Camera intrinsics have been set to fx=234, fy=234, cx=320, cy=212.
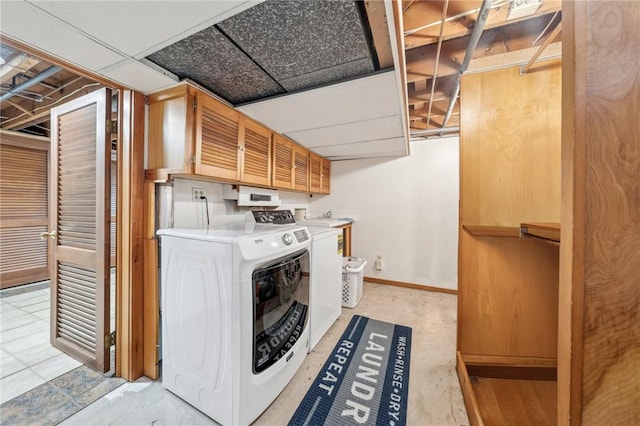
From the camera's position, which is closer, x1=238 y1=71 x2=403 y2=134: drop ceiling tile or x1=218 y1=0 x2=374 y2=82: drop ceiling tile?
x1=218 y1=0 x2=374 y2=82: drop ceiling tile

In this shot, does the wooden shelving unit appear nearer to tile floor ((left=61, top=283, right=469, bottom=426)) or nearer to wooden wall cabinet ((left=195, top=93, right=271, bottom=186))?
tile floor ((left=61, top=283, right=469, bottom=426))

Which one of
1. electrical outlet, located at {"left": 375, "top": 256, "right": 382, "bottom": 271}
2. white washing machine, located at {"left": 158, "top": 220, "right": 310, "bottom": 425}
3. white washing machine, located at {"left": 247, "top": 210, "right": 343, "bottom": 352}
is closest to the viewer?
white washing machine, located at {"left": 158, "top": 220, "right": 310, "bottom": 425}

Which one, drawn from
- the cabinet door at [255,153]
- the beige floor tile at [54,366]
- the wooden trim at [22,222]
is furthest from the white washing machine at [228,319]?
the wooden trim at [22,222]

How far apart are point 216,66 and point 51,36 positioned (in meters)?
0.67

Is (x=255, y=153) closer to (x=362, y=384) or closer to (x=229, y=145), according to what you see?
(x=229, y=145)

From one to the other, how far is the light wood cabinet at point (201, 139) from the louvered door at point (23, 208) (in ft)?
10.5

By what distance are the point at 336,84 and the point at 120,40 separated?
109 cm

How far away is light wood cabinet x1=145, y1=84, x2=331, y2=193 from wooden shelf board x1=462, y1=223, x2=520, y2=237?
1.73m

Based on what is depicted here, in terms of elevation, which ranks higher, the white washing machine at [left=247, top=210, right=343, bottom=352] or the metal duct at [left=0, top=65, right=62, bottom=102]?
the metal duct at [left=0, top=65, right=62, bottom=102]

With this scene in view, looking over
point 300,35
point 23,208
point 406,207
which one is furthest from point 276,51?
point 23,208

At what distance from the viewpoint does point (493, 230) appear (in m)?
1.49

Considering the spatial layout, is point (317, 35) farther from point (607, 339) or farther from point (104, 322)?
point (104, 322)

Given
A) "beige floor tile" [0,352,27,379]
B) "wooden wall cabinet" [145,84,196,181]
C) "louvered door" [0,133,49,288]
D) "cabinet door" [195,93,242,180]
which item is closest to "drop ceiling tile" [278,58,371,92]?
"cabinet door" [195,93,242,180]

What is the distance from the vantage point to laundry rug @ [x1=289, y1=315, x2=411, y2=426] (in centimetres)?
135
